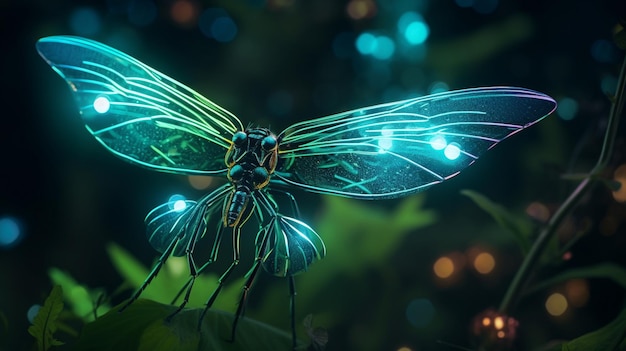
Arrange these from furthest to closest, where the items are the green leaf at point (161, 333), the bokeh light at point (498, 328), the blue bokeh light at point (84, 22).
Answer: the blue bokeh light at point (84, 22) → the bokeh light at point (498, 328) → the green leaf at point (161, 333)

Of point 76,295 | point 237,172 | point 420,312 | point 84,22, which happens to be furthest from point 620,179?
point 84,22

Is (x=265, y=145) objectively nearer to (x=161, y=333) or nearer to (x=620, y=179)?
(x=161, y=333)

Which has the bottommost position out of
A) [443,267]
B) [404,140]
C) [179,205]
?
[179,205]

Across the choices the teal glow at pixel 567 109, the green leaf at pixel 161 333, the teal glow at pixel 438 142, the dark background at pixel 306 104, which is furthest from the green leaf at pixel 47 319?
the teal glow at pixel 567 109

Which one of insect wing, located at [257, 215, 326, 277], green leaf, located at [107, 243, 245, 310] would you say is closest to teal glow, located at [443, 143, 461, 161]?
insect wing, located at [257, 215, 326, 277]

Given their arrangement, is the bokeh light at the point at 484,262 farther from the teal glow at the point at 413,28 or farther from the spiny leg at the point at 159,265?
the spiny leg at the point at 159,265
